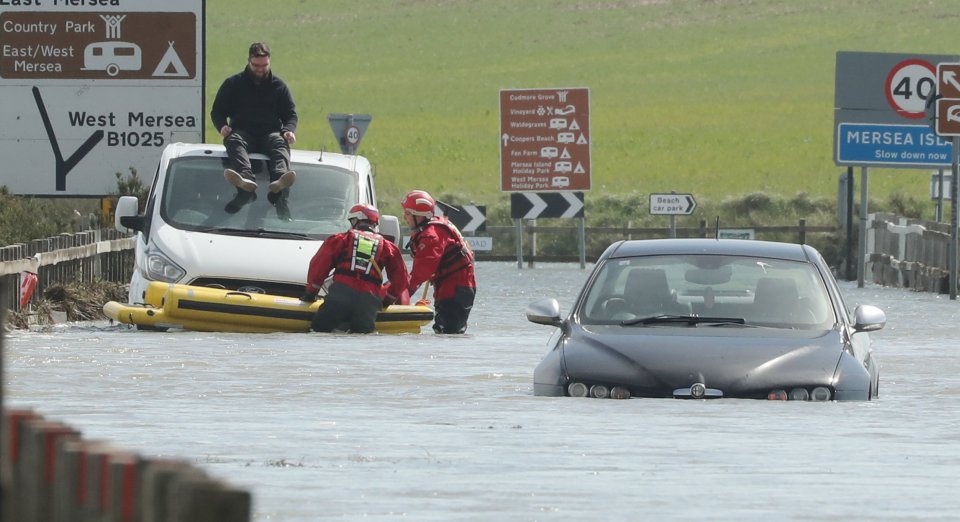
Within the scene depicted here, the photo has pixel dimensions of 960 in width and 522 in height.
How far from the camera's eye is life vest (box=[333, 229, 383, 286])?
1869 centimetres

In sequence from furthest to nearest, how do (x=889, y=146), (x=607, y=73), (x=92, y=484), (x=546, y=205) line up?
(x=607, y=73) → (x=546, y=205) → (x=889, y=146) → (x=92, y=484)

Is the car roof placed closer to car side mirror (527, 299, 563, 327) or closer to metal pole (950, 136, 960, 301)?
car side mirror (527, 299, 563, 327)

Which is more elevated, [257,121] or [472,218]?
[257,121]

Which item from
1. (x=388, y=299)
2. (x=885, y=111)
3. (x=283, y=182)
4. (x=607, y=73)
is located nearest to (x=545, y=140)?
(x=885, y=111)

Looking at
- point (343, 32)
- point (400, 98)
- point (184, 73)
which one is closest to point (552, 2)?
point (343, 32)

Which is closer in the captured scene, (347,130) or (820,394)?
(820,394)

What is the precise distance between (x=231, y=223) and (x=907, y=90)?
21245 mm

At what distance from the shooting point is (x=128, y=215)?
779 inches

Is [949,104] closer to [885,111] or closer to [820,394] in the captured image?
Result: [885,111]

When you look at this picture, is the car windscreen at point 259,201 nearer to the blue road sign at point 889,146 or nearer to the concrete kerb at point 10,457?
the concrete kerb at point 10,457

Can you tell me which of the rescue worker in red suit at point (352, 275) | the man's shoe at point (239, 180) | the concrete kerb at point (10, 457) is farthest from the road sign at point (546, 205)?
the concrete kerb at point (10, 457)

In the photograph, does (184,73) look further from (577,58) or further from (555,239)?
(577,58)

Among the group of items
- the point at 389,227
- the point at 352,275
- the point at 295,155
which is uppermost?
the point at 295,155

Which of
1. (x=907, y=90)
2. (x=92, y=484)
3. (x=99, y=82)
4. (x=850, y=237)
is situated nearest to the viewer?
(x=92, y=484)
